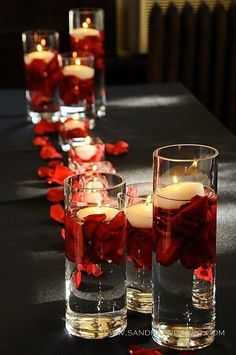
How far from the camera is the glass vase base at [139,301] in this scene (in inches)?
42.7

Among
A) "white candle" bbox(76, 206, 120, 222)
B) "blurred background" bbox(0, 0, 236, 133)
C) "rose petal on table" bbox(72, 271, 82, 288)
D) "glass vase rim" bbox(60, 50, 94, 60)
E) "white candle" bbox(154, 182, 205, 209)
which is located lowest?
"blurred background" bbox(0, 0, 236, 133)

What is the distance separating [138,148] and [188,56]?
182cm

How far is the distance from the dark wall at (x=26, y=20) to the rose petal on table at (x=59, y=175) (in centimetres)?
194

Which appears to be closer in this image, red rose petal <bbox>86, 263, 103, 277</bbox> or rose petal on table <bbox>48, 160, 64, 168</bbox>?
red rose petal <bbox>86, 263, 103, 277</bbox>

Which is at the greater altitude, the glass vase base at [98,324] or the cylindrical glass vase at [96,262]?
the cylindrical glass vase at [96,262]

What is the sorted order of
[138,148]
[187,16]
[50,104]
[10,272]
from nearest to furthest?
[10,272]
[138,148]
[50,104]
[187,16]

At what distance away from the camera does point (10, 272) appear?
124 cm

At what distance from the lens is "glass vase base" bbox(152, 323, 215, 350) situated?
99cm

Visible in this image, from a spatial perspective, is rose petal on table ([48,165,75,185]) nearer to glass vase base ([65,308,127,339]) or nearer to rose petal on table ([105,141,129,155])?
rose petal on table ([105,141,129,155])

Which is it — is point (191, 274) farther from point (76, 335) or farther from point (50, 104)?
point (50, 104)

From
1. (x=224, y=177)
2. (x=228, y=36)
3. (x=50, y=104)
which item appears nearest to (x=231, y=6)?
(x=228, y=36)

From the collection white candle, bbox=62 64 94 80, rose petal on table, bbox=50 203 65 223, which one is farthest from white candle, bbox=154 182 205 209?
white candle, bbox=62 64 94 80

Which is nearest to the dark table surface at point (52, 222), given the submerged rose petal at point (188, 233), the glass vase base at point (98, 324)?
the glass vase base at point (98, 324)

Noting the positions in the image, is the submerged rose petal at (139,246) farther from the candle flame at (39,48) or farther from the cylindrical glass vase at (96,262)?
the candle flame at (39,48)
